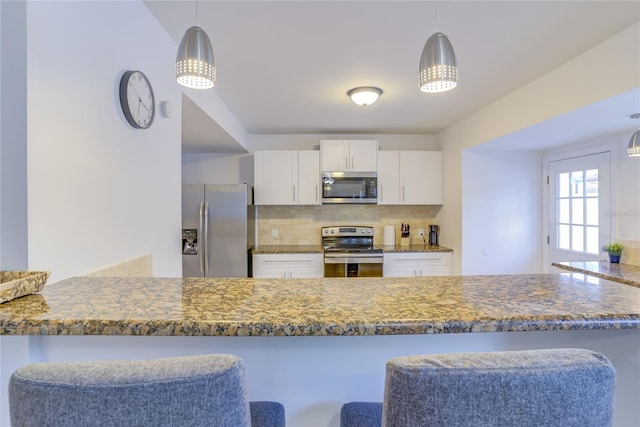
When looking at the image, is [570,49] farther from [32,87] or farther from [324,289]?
[32,87]

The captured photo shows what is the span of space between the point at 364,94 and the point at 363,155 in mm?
1405

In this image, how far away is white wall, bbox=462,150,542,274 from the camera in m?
3.62

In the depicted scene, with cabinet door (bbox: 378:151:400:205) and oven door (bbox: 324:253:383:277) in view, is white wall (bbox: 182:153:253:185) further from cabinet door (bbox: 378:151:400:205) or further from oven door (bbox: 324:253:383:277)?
cabinet door (bbox: 378:151:400:205)

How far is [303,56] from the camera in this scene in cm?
209

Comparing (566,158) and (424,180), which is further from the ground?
(566,158)

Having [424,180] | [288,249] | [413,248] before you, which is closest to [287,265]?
[288,249]

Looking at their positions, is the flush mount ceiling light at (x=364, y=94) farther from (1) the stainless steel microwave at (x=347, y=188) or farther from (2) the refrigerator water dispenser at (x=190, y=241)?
(2) the refrigerator water dispenser at (x=190, y=241)

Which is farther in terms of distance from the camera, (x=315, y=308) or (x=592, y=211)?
(x=592, y=211)

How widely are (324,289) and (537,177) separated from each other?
3.76 metres

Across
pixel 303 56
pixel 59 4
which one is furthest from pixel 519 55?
pixel 59 4

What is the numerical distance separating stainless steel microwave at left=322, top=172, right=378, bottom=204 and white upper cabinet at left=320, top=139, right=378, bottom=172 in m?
0.08

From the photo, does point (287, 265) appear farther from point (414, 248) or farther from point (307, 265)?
point (414, 248)

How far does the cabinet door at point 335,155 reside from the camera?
12.9ft

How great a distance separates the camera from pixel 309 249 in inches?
153
